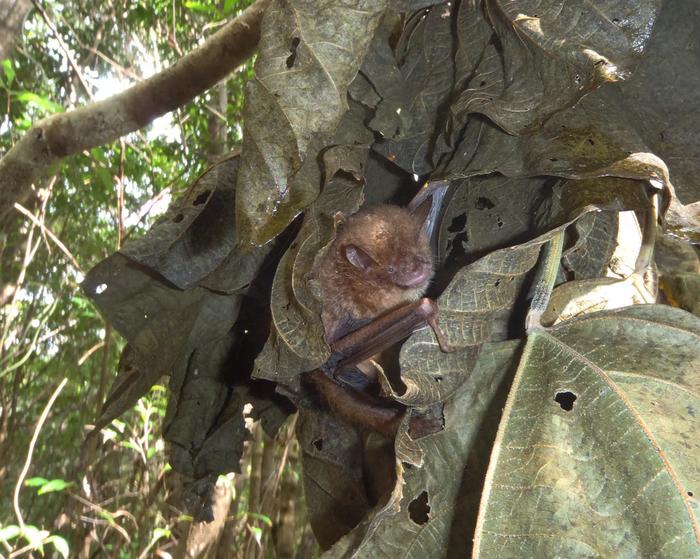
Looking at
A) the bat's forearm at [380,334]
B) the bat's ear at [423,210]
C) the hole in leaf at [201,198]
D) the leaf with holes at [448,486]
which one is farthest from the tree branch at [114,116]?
the leaf with holes at [448,486]

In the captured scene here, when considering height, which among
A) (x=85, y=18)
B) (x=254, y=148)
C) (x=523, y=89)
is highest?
(x=85, y=18)

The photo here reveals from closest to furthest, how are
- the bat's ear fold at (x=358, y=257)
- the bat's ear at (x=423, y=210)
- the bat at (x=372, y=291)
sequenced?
the bat at (x=372, y=291)
the bat's ear at (x=423, y=210)
the bat's ear fold at (x=358, y=257)

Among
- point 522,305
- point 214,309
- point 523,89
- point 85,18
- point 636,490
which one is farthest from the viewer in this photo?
point 85,18

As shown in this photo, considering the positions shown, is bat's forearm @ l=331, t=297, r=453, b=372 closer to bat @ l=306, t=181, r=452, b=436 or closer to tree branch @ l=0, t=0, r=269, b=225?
bat @ l=306, t=181, r=452, b=436

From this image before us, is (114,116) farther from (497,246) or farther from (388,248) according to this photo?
(497,246)

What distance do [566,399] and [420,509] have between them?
322 millimetres

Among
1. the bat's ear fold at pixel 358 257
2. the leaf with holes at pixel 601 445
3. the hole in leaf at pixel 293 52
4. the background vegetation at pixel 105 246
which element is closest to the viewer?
the leaf with holes at pixel 601 445

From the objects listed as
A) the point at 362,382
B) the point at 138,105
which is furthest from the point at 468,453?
the point at 138,105

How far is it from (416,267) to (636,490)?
1044 mm

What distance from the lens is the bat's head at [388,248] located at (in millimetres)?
1795

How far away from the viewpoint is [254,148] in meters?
1.02

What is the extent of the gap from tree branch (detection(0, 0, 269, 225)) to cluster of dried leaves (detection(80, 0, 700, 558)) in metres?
0.90

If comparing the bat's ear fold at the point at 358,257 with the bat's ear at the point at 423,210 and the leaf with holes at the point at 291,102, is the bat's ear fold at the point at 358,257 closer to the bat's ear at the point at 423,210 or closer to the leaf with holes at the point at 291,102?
the bat's ear at the point at 423,210

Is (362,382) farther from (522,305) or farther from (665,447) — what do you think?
(665,447)
